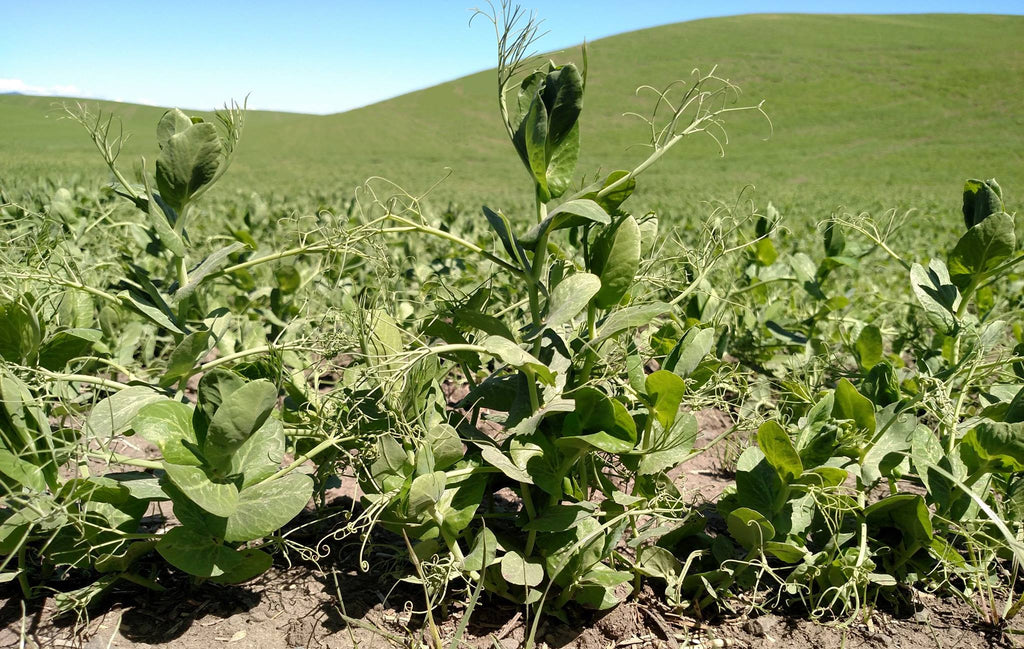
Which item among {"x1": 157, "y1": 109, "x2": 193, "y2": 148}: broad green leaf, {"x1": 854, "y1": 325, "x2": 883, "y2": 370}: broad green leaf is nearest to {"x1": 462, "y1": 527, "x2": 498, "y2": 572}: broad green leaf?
{"x1": 157, "y1": 109, "x2": 193, "y2": 148}: broad green leaf

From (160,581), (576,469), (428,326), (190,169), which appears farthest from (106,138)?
(576,469)

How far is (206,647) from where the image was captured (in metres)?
1.45

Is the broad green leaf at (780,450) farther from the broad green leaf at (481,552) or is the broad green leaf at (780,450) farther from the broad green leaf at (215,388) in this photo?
the broad green leaf at (215,388)

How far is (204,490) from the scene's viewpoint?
50.2 inches

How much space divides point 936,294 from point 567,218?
113 cm

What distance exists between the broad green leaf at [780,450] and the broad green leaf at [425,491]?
0.66 metres

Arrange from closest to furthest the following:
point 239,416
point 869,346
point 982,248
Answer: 1. point 239,416
2. point 982,248
3. point 869,346

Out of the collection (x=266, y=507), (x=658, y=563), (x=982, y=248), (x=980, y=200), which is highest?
(x=980, y=200)

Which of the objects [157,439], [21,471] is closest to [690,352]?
[157,439]

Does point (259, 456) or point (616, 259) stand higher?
point (616, 259)

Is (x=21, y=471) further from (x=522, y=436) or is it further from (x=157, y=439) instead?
(x=522, y=436)

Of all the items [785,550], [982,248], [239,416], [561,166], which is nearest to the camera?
[239,416]

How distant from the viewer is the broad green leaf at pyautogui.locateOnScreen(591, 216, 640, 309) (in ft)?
4.59

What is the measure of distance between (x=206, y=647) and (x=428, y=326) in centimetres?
81
